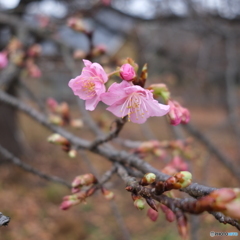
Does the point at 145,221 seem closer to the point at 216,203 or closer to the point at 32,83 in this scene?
the point at 216,203

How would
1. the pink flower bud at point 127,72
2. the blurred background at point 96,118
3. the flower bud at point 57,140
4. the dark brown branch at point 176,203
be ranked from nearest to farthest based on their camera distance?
the dark brown branch at point 176,203, the pink flower bud at point 127,72, the flower bud at point 57,140, the blurred background at point 96,118

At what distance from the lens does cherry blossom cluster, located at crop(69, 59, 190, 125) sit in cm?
92

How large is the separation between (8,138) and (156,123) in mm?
8378

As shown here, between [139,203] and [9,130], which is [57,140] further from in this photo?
[9,130]

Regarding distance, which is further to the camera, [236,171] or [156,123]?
[156,123]

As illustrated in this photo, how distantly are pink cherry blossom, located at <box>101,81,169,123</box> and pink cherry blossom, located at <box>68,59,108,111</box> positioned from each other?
5 centimetres

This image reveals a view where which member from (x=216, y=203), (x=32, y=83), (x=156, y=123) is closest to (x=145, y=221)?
(x=216, y=203)

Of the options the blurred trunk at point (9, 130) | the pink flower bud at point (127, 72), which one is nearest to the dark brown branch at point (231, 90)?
the pink flower bud at point (127, 72)

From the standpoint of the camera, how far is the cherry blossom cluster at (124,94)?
916 millimetres

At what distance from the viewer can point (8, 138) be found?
6.65 meters

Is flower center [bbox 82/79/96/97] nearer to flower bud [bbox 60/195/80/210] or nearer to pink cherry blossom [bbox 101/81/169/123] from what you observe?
pink cherry blossom [bbox 101/81/169/123]

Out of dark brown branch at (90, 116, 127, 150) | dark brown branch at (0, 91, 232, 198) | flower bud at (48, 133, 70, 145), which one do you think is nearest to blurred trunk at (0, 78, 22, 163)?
dark brown branch at (0, 91, 232, 198)

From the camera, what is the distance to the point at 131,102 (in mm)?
991

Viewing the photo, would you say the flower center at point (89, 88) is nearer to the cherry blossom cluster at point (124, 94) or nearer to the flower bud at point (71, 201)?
the cherry blossom cluster at point (124, 94)
